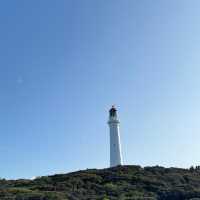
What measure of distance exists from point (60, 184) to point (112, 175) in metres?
5.90

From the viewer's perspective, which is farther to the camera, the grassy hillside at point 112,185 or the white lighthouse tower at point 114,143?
the white lighthouse tower at point 114,143

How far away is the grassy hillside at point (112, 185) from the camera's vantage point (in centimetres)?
3572

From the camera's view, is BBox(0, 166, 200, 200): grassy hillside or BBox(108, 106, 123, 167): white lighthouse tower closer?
BBox(0, 166, 200, 200): grassy hillside

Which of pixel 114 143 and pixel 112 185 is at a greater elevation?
pixel 114 143

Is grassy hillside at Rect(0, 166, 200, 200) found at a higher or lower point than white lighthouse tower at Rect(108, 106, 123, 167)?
lower

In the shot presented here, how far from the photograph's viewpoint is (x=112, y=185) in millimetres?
40219

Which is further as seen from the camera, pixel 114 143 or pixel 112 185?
pixel 114 143

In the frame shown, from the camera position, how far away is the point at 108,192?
37.7 m

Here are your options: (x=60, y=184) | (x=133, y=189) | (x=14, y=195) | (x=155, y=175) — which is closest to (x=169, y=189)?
(x=133, y=189)

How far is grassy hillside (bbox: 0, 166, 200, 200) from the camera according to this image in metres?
35.7

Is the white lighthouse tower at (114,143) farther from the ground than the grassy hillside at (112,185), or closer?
farther from the ground

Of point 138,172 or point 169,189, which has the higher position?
point 138,172

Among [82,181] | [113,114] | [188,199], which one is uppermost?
[113,114]

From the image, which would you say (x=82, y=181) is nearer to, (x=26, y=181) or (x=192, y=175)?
(x=26, y=181)
